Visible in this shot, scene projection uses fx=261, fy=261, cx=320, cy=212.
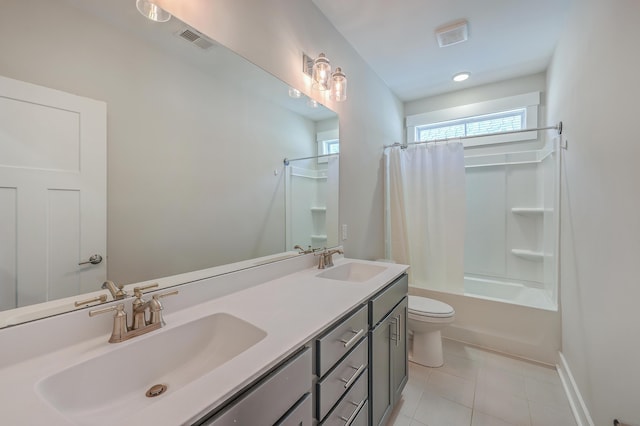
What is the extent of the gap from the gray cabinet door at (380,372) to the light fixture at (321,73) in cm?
156

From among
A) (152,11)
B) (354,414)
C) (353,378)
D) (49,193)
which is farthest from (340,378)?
(152,11)

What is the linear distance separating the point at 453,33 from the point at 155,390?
2.81m

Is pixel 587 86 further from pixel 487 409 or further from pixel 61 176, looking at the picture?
pixel 61 176

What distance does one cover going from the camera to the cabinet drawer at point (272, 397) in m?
0.58

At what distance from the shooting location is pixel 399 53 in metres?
2.39

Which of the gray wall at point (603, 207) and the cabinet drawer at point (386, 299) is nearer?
the gray wall at point (603, 207)

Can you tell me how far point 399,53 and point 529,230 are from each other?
2.25m

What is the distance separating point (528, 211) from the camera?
8.87ft

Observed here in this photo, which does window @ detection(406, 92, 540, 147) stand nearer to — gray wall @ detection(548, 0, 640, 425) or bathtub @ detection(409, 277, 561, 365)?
gray wall @ detection(548, 0, 640, 425)

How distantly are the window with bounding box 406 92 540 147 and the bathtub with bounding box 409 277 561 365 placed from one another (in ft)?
5.50

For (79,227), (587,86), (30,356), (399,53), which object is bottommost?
(30,356)

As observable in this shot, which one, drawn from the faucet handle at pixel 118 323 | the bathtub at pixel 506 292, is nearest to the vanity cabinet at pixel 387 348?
the faucet handle at pixel 118 323

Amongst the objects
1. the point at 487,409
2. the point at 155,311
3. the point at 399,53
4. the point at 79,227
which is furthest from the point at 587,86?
the point at 79,227

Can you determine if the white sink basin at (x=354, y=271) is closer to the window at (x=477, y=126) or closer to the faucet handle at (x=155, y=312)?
the faucet handle at (x=155, y=312)
